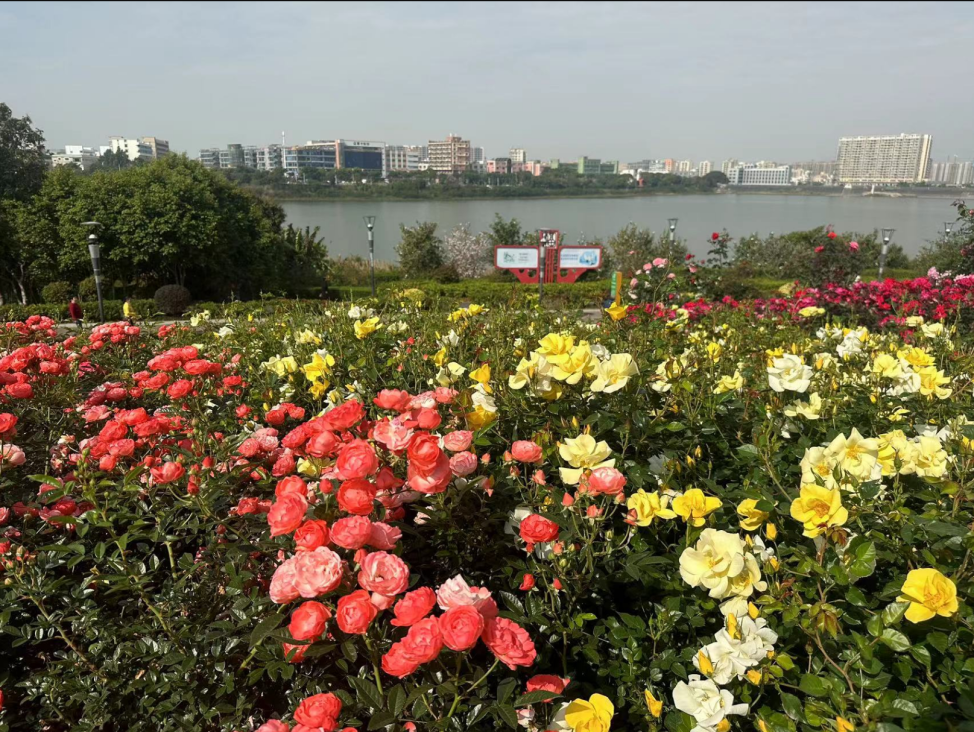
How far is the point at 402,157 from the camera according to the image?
125 metres

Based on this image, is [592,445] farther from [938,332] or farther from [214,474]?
[938,332]

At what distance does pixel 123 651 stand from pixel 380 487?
636 millimetres

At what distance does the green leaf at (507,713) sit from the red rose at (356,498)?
36 centimetres

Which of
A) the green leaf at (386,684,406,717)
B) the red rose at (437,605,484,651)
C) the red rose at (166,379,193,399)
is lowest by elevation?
the green leaf at (386,684,406,717)

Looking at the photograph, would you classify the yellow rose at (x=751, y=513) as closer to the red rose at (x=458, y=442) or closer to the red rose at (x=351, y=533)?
the red rose at (x=458, y=442)

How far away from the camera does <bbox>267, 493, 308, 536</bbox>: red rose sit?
1013 mm

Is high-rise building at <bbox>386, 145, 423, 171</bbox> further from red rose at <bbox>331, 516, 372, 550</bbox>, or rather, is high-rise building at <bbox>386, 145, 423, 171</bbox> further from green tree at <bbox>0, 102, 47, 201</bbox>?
red rose at <bbox>331, 516, 372, 550</bbox>

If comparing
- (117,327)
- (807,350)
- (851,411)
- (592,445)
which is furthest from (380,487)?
(117,327)

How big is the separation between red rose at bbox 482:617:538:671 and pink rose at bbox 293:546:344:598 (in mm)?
243

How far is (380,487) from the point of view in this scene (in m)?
1.15

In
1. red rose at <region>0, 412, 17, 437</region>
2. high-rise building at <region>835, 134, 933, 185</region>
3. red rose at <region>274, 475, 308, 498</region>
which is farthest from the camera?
high-rise building at <region>835, 134, 933, 185</region>

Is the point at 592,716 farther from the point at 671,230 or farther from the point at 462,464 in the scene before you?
the point at 671,230

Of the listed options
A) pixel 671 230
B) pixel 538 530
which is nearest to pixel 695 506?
pixel 538 530

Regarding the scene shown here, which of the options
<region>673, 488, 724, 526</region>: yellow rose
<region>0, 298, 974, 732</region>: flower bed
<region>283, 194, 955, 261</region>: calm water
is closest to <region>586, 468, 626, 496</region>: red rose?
<region>0, 298, 974, 732</region>: flower bed
